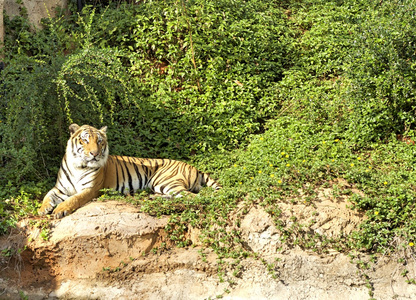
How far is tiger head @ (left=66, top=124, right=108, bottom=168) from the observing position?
6.56 metres

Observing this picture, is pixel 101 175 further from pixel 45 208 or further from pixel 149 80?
pixel 149 80

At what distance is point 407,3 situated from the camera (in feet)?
27.7

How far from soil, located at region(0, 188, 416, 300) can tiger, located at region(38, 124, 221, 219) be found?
432 mm

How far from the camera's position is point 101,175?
674 cm

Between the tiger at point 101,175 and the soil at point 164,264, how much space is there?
43 centimetres

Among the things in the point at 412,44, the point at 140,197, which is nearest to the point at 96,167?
the point at 140,197

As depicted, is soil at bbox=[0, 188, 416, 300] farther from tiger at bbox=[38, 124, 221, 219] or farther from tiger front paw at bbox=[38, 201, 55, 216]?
tiger at bbox=[38, 124, 221, 219]

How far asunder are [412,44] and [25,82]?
A: 573cm

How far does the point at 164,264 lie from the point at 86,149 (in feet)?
5.88

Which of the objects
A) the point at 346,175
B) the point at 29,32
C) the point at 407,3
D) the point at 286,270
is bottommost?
the point at 286,270

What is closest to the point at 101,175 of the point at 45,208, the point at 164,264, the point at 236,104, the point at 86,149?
the point at 86,149

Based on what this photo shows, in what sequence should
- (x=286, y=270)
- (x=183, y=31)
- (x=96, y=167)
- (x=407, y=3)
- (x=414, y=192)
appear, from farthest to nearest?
A: (x=183, y=31), (x=407, y=3), (x=96, y=167), (x=414, y=192), (x=286, y=270)

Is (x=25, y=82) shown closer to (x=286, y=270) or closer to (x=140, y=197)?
(x=140, y=197)

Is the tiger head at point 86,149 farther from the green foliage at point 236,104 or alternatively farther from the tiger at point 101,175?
the green foliage at point 236,104
